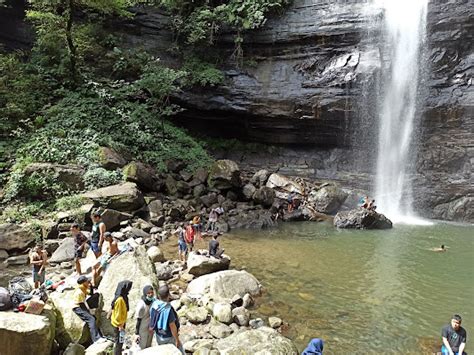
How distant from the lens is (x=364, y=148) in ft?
82.3

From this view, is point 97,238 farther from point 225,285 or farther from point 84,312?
point 84,312

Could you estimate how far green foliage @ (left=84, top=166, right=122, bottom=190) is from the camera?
16297 mm

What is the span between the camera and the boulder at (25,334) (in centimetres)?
556

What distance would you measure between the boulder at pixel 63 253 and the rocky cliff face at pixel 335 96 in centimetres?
1568

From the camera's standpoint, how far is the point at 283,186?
2255cm

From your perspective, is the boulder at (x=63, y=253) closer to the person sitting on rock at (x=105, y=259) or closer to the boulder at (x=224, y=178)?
the person sitting on rock at (x=105, y=259)

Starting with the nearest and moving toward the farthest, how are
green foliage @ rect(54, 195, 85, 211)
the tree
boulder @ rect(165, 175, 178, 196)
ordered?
green foliage @ rect(54, 195, 85, 211), boulder @ rect(165, 175, 178, 196), the tree

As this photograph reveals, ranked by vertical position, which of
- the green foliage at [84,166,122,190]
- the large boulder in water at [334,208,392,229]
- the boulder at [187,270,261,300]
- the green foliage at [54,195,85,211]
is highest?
the green foliage at [84,166,122,190]

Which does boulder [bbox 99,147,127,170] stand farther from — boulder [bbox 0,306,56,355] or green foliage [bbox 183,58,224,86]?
boulder [bbox 0,306,56,355]

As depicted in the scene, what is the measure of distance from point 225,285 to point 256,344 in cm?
305

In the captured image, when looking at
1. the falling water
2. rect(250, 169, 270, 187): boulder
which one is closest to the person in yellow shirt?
rect(250, 169, 270, 187): boulder

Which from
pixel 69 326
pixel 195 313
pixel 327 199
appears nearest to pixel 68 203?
pixel 195 313

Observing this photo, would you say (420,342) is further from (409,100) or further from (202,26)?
(202,26)

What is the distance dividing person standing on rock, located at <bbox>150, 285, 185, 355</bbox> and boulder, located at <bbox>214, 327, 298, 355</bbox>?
1.21 meters
